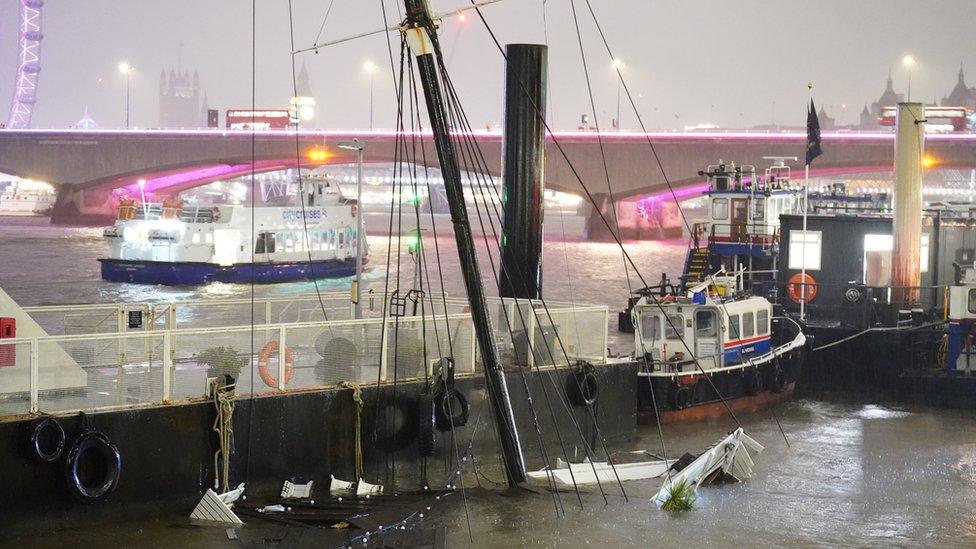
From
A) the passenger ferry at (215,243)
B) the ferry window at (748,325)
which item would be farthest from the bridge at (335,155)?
the ferry window at (748,325)

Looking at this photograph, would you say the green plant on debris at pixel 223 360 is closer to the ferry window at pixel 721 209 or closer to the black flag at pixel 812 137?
the black flag at pixel 812 137

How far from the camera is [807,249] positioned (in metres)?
34.2

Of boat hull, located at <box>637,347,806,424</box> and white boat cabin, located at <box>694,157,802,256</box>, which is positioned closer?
boat hull, located at <box>637,347,806,424</box>

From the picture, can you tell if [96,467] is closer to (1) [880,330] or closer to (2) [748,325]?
(2) [748,325]

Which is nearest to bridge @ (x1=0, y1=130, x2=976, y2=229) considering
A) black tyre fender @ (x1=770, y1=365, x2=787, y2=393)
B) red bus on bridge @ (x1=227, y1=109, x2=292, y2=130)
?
red bus on bridge @ (x1=227, y1=109, x2=292, y2=130)

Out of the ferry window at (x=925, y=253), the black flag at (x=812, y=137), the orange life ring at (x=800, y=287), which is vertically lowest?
the orange life ring at (x=800, y=287)

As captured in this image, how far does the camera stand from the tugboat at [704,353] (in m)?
25.1

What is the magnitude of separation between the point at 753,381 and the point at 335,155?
6924 centimetres

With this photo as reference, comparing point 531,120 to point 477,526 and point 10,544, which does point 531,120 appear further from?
point 10,544

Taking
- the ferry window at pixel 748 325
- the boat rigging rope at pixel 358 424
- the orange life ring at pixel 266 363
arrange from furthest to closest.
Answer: the ferry window at pixel 748 325
the boat rigging rope at pixel 358 424
the orange life ring at pixel 266 363

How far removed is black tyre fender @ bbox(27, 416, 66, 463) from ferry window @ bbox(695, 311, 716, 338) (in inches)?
612

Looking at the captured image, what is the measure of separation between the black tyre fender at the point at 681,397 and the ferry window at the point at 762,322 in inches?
129

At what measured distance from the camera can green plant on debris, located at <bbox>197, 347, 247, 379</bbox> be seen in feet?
50.5

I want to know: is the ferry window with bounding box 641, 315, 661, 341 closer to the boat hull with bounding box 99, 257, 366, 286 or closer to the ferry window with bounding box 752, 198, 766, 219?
the ferry window with bounding box 752, 198, 766, 219
